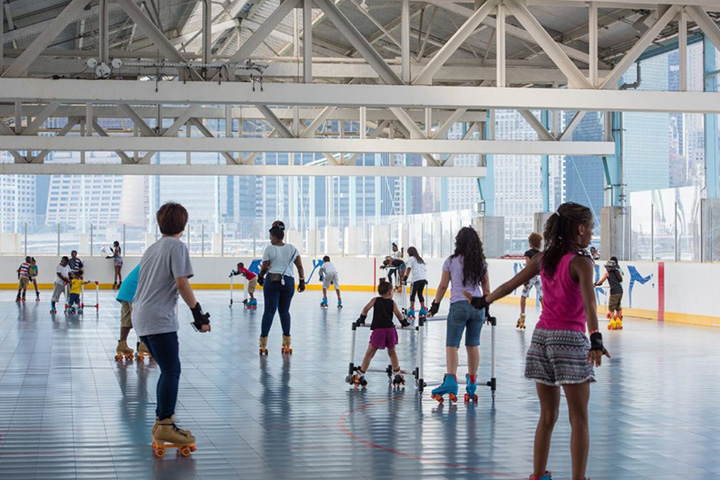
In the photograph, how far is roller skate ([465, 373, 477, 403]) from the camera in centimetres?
952

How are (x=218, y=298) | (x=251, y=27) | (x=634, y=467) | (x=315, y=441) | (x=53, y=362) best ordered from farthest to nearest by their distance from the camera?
(x=218, y=298) → (x=251, y=27) → (x=53, y=362) → (x=315, y=441) → (x=634, y=467)

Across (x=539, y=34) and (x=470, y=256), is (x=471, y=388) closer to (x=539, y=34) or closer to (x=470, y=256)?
(x=470, y=256)

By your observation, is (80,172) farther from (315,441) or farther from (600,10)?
(315,441)

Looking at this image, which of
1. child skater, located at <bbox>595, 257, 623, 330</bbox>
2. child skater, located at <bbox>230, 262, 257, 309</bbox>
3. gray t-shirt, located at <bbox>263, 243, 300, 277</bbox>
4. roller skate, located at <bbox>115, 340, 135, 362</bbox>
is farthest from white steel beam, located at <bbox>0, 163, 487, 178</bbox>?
roller skate, located at <bbox>115, 340, 135, 362</bbox>

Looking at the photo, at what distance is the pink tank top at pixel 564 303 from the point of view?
5.51m

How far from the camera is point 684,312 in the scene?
2089cm

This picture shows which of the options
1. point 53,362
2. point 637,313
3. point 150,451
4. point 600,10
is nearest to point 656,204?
point 637,313

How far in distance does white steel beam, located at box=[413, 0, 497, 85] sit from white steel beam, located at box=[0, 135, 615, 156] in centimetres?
815

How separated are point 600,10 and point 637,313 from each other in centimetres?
675

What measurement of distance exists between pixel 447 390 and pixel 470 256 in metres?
1.27

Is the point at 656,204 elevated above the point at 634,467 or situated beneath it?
elevated above

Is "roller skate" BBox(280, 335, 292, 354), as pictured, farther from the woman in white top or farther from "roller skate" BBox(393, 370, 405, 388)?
"roller skate" BBox(393, 370, 405, 388)

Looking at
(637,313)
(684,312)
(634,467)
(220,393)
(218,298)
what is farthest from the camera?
(218,298)

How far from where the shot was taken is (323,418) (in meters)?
8.64
